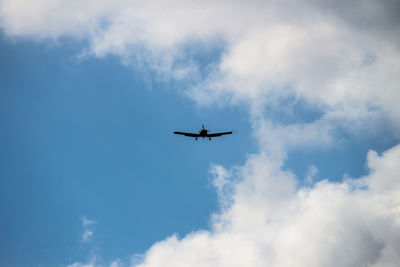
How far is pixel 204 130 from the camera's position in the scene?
105m

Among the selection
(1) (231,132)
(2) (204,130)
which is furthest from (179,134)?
(1) (231,132)

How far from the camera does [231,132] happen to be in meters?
108

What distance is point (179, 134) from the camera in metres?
107

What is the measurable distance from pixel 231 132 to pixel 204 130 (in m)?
8.29

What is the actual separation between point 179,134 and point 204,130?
293 inches

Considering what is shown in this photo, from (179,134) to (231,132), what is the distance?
14.8 metres

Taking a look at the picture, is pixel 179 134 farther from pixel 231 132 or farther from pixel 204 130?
pixel 231 132
